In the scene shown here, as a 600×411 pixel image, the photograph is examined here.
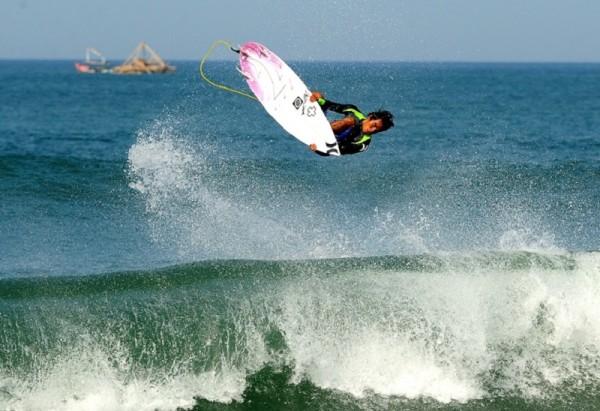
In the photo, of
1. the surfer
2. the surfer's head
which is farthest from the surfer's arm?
the surfer's head

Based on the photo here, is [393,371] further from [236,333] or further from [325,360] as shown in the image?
[236,333]

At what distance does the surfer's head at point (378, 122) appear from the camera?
34.0 feet

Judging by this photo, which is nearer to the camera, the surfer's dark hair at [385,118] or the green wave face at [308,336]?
the green wave face at [308,336]

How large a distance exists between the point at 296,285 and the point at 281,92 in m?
2.78

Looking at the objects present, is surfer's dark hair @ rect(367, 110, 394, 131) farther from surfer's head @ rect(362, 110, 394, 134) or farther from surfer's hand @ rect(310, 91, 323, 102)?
Answer: surfer's hand @ rect(310, 91, 323, 102)

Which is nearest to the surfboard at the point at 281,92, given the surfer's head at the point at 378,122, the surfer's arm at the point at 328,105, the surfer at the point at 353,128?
the surfer's arm at the point at 328,105

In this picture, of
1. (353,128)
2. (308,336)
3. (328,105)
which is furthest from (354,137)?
(308,336)

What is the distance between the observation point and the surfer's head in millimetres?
10359

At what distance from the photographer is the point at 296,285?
1000cm

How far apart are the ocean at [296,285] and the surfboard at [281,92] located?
187cm

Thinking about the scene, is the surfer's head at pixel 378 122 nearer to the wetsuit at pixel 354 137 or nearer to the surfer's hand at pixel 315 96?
the wetsuit at pixel 354 137

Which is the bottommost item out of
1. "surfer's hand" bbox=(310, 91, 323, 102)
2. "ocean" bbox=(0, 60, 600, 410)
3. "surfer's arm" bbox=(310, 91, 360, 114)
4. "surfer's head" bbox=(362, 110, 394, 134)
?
"ocean" bbox=(0, 60, 600, 410)

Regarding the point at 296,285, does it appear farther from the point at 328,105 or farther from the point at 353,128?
the point at 328,105

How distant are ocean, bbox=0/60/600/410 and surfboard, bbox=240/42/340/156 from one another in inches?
73.4
